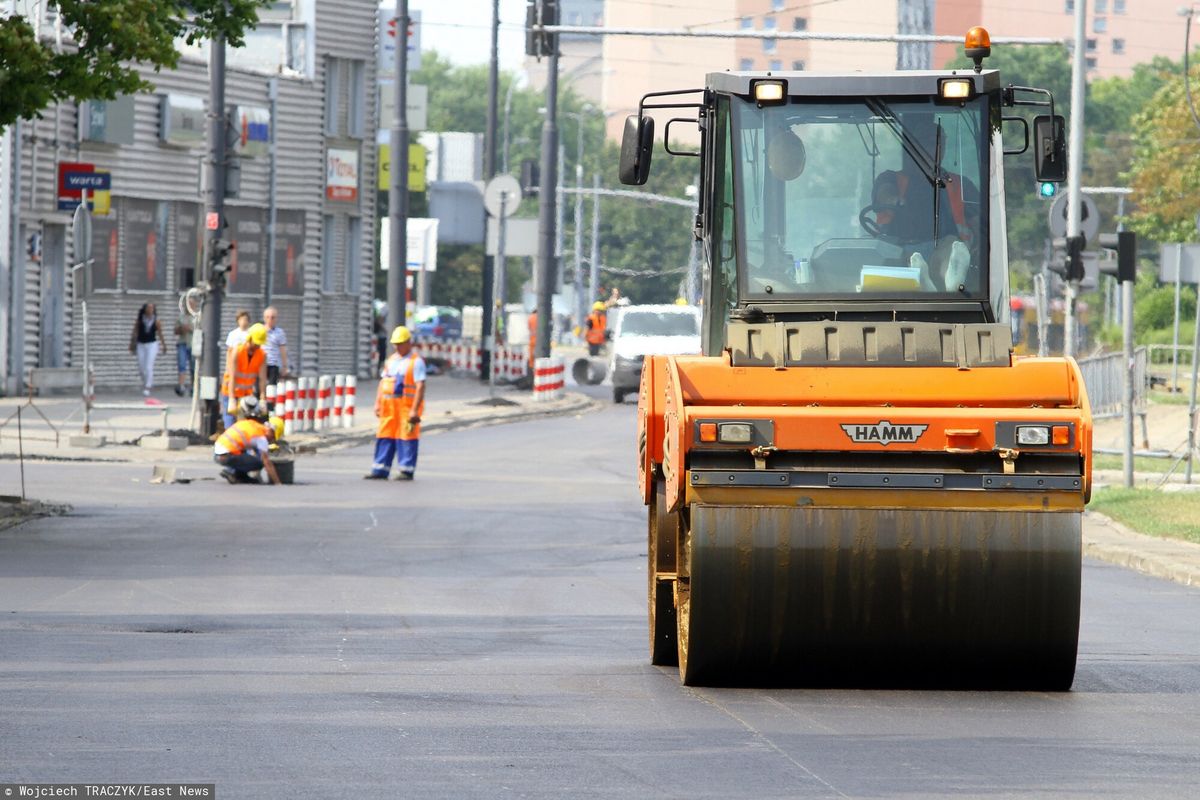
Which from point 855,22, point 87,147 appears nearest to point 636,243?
point 855,22

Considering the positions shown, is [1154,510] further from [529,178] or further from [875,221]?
[529,178]

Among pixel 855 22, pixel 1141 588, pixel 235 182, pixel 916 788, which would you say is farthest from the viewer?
pixel 855 22

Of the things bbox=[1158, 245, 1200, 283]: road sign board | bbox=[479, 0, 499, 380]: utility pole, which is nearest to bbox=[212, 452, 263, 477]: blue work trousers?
bbox=[1158, 245, 1200, 283]: road sign board

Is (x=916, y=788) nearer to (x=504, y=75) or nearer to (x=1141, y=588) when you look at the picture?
(x=1141, y=588)

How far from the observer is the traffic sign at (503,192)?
138 ft

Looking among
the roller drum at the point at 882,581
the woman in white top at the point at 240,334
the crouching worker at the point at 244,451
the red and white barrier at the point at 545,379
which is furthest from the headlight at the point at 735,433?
the red and white barrier at the point at 545,379

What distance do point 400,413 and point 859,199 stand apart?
13604 mm

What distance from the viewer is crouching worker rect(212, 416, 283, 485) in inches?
926

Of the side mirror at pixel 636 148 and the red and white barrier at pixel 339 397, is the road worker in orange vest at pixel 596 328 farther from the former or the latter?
the side mirror at pixel 636 148

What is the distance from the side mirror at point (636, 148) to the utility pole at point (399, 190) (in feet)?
83.5

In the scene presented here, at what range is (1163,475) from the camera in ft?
88.1

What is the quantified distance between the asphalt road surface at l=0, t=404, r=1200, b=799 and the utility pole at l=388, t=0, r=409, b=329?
711 inches

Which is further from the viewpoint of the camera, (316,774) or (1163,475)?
(1163,475)

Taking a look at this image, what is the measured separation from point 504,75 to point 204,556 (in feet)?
504
